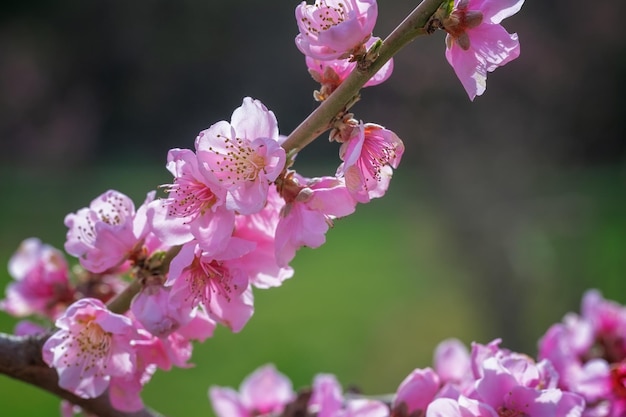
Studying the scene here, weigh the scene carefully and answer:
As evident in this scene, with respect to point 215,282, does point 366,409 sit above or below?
below

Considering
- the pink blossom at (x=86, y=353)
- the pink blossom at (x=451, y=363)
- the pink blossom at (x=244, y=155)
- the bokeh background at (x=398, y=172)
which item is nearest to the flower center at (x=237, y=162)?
the pink blossom at (x=244, y=155)

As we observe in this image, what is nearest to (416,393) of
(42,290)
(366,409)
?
(366,409)

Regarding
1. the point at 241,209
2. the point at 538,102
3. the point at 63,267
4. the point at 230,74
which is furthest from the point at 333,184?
the point at 230,74

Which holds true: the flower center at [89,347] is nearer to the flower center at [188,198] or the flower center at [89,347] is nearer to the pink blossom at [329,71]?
the flower center at [188,198]

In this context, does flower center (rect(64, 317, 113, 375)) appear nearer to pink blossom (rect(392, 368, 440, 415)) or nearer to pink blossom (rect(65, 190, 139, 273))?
pink blossom (rect(65, 190, 139, 273))

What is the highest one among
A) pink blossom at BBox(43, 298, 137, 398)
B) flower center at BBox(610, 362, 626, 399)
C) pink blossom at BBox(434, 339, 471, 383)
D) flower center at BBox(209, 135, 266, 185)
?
flower center at BBox(209, 135, 266, 185)

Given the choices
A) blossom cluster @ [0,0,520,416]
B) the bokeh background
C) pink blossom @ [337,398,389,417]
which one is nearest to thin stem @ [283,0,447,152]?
blossom cluster @ [0,0,520,416]

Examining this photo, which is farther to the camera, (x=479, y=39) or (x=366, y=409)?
(x=366, y=409)

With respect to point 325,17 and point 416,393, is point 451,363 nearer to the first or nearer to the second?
point 416,393
